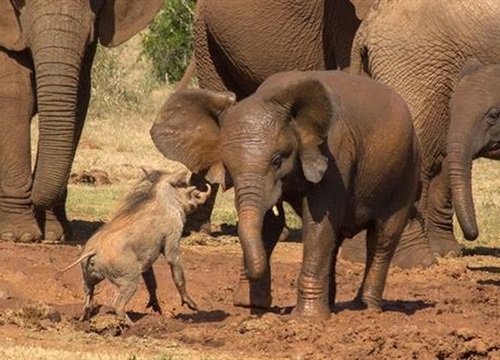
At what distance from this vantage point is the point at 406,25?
539 inches

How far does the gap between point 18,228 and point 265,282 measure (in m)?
4.23

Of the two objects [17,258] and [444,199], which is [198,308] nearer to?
[17,258]

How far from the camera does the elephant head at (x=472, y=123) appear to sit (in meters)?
12.3

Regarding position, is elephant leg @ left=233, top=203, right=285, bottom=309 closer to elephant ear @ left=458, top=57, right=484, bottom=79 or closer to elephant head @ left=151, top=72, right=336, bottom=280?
elephant head @ left=151, top=72, right=336, bottom=280

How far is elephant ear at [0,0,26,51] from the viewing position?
14.0 meters

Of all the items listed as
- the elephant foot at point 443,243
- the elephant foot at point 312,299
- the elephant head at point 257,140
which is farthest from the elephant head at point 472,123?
the elephant head at point 257,140

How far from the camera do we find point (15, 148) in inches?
559

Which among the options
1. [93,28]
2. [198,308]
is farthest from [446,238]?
[198,308]

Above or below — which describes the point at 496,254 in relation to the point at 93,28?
below

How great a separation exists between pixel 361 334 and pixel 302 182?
80 cm

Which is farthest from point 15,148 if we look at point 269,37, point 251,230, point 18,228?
point 251,230

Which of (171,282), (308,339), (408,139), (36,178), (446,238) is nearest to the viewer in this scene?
(308,339)

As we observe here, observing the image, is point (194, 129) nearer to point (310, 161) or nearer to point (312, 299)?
point (310, 161)

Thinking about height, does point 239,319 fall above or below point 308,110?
below
